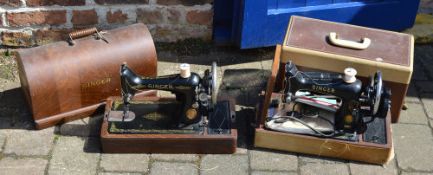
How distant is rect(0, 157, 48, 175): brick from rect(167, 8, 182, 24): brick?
4.56ft

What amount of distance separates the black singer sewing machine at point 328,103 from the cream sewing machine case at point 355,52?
0.15 m

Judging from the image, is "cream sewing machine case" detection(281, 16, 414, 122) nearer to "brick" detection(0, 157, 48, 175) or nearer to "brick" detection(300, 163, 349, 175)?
"brick" detection(300, 163, 349, 175)

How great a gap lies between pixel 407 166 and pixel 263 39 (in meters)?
1.31

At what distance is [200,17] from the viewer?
4.41 metres

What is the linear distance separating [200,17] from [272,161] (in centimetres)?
129

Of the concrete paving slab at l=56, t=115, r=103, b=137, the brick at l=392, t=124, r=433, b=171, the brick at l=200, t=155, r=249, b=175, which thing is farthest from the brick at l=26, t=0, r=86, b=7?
the brick at l=392, t=124, r=433, b=171

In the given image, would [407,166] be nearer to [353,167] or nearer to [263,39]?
[353,167]

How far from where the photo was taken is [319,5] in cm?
431

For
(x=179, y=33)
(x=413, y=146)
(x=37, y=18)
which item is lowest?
(x=413, y=146)

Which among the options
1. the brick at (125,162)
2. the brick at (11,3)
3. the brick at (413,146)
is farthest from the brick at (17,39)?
the brick at (413,146)

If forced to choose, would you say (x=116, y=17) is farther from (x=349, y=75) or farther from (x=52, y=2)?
(x=349, y=75)

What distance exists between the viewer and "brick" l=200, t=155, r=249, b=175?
3.52 metres

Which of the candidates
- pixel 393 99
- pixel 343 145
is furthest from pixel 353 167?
pixel 393 99

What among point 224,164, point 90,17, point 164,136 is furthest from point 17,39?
point 224,164
